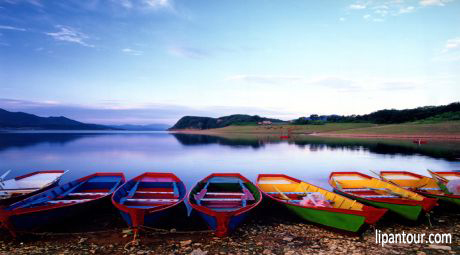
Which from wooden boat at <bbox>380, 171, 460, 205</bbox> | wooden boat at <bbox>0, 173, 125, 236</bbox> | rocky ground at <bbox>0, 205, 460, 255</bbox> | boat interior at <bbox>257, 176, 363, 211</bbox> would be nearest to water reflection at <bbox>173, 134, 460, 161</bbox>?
wooden boat at <bbox>380, 171, 460, 205</bbox>

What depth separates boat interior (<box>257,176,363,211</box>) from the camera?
10.5 meters

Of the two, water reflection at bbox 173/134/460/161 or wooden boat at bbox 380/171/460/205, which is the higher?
wooden boat at bbox 380/171/460/205

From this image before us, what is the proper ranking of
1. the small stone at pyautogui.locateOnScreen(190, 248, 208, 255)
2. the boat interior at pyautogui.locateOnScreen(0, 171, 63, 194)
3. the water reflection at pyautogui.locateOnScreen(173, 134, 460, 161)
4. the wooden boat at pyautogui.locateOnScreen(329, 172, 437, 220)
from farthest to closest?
the water reflection at pyautogui.locateOnScreen(173, 134, 460, 161) → the boat interior at pyautogui.locateOnScreen(0, 171, 63, 194) → the wooden boat at pyautogui.locateOnScreen(329, 172, 437, 220) → the small stone at pyautogui.locateOnScreen(190, 248, 208, 255)

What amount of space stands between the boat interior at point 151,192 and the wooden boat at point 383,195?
27.1ft

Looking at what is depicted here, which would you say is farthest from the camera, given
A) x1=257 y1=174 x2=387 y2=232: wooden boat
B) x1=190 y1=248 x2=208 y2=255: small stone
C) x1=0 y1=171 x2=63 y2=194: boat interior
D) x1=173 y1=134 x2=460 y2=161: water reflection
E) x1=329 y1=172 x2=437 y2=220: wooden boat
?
x1=173 y1=134 x2=460 y2=161: water reflection

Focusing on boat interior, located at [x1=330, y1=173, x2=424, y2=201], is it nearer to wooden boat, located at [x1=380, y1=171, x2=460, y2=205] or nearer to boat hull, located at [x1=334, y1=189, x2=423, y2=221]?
boat hull, located at [x1=334, y1=189, x2=423, y2=221]

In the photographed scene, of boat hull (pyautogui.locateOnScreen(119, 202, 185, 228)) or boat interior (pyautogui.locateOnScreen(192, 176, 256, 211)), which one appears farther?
boat interior (pyautogui.locateOnScreen(192, 176, 256, 211))

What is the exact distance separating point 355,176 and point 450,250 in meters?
8.17

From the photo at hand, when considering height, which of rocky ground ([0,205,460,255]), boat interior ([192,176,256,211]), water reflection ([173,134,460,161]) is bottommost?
water reflection ([173,134,460,161])

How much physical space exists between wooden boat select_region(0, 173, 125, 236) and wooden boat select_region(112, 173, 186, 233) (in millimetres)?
1116

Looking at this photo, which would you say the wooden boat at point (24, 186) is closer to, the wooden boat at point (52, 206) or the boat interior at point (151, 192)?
the wooden boat at point (52, 206)

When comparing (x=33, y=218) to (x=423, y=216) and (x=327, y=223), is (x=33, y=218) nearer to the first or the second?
(x=327, y=223)

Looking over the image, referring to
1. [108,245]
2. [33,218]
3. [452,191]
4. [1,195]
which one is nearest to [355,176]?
[452,191]

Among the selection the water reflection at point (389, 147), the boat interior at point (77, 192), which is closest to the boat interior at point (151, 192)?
the boat interior at point (77, 192)
